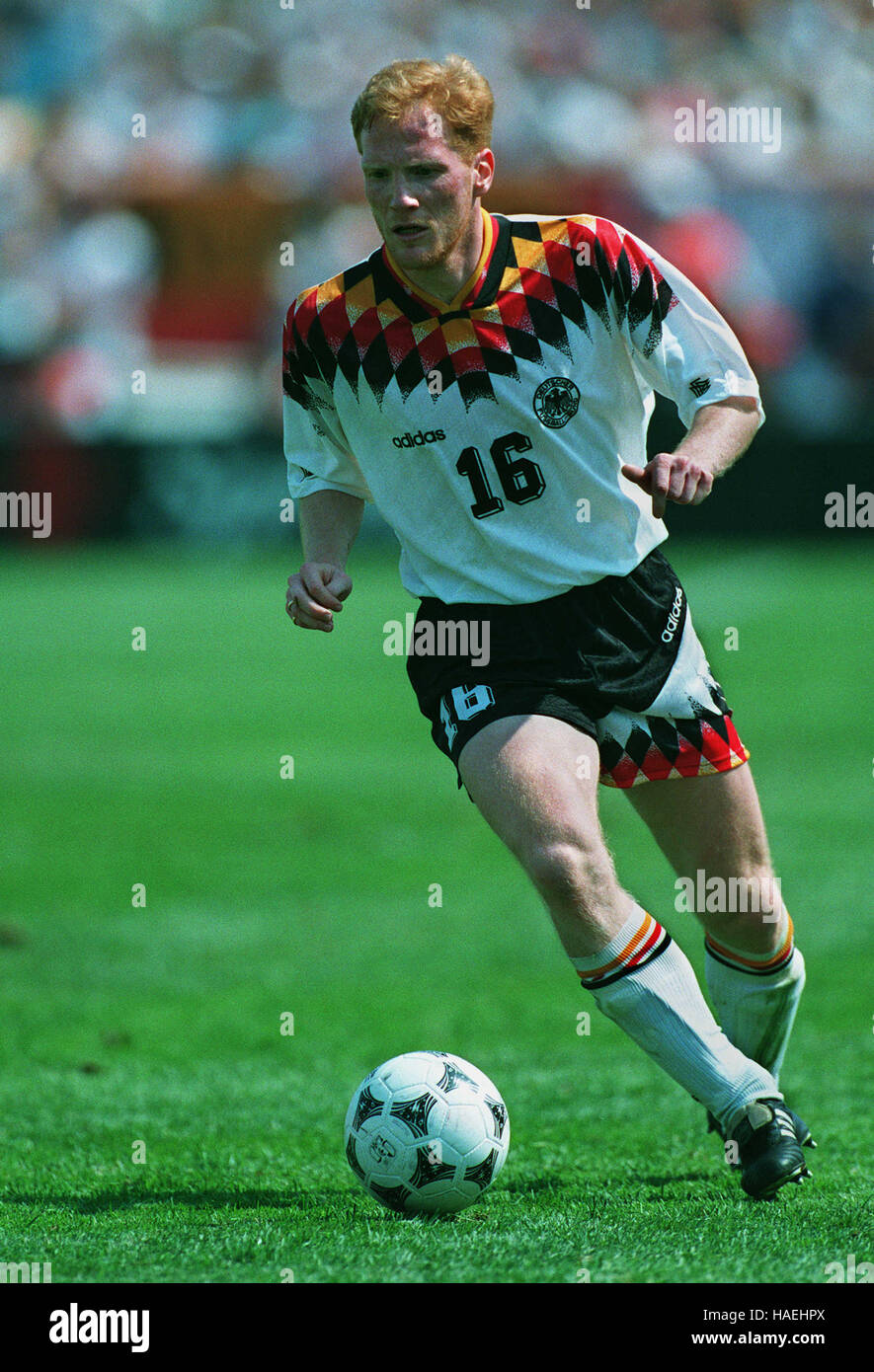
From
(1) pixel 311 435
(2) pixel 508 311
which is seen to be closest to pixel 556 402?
(2) pixel 508 311

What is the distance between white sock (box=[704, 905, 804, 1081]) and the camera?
14.7ft

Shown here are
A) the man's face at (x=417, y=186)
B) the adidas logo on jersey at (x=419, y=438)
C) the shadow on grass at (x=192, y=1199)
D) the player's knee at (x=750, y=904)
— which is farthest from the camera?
the player's knee at (x=750, y=904)

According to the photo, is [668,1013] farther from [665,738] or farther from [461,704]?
[461,704]

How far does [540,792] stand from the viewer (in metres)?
3.83

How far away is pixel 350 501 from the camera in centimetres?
451

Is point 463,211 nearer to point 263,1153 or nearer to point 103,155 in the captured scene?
point 263,1153

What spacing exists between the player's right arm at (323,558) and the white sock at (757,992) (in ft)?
4.45

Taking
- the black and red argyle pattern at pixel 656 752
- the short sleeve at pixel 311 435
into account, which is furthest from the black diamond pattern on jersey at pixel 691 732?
the short sleeve at pixel 311 435

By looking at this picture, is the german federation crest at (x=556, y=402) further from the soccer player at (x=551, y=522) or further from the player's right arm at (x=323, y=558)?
the player's right arm at (x=323, y=558)

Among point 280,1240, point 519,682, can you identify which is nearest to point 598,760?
point 519,682

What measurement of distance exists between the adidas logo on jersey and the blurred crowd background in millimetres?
14741

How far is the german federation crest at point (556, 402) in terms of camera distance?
410 centimetres

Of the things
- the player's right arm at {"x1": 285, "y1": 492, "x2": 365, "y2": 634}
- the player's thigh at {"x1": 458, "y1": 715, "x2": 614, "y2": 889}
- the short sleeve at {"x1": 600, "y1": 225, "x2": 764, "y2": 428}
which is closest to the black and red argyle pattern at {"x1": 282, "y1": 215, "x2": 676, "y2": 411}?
the short sleeve at {"x1": 600, "y1": 225, "x2": 764, "y2": 428}
